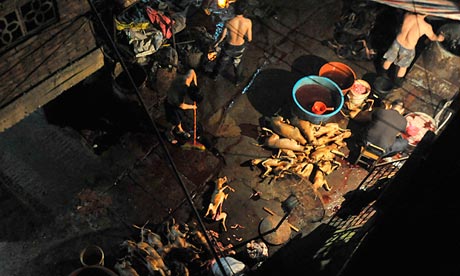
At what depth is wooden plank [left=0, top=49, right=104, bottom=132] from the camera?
10.5 metres

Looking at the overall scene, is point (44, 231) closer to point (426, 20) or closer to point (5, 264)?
point (5, 264)

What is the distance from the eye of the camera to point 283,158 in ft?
38.3

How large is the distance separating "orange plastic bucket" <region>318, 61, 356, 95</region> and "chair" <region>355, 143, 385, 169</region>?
81.1 inches

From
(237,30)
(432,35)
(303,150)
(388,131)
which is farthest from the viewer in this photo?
(432,35)

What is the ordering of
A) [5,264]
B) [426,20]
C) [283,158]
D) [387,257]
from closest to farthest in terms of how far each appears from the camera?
[387,257]
[5,264]
[283,158]
[426,20]

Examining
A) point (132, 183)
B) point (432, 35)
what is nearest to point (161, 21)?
point (132, 183)

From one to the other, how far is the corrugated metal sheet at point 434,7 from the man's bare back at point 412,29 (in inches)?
12.0

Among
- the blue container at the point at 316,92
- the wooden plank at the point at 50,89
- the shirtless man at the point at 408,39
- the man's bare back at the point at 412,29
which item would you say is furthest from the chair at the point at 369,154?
the wooden plank at the point at 50,89

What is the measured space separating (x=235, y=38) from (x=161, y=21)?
1960 mm

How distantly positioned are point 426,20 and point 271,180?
6732 millimetres

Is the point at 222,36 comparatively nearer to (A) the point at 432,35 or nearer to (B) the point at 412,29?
(B) the point at 412,29

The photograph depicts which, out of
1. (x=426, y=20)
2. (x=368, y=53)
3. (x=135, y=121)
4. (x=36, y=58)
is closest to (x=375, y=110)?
(x=368, y=53)

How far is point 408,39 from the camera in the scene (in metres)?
12.6

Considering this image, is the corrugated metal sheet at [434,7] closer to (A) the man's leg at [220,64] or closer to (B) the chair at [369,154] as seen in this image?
(B) the chair at [369,154]
